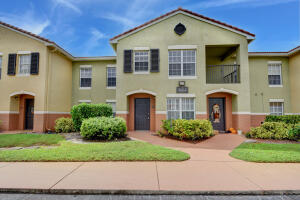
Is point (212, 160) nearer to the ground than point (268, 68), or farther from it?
nearer to the ground

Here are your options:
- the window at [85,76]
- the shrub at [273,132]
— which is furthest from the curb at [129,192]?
the window at [85,76]

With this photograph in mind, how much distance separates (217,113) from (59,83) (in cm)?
1281

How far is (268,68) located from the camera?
13.0m

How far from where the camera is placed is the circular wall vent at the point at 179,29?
38.0ft

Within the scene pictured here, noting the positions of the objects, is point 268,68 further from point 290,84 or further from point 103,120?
point 103,120

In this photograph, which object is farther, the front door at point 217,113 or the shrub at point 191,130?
the front door at point 217,113

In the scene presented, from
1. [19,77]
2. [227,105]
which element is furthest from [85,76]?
[227,105]

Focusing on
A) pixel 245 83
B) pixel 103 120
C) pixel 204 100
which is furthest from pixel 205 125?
pixel 103 120

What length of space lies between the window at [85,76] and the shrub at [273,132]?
43.5 ft

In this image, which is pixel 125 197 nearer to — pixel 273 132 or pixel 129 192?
pixel 129 192

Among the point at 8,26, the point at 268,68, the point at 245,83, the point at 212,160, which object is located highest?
the point at 8,26

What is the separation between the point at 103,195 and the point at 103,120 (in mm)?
5697

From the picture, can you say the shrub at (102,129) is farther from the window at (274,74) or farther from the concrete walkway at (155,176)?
the window at (274,74)

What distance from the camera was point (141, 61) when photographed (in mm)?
11844
